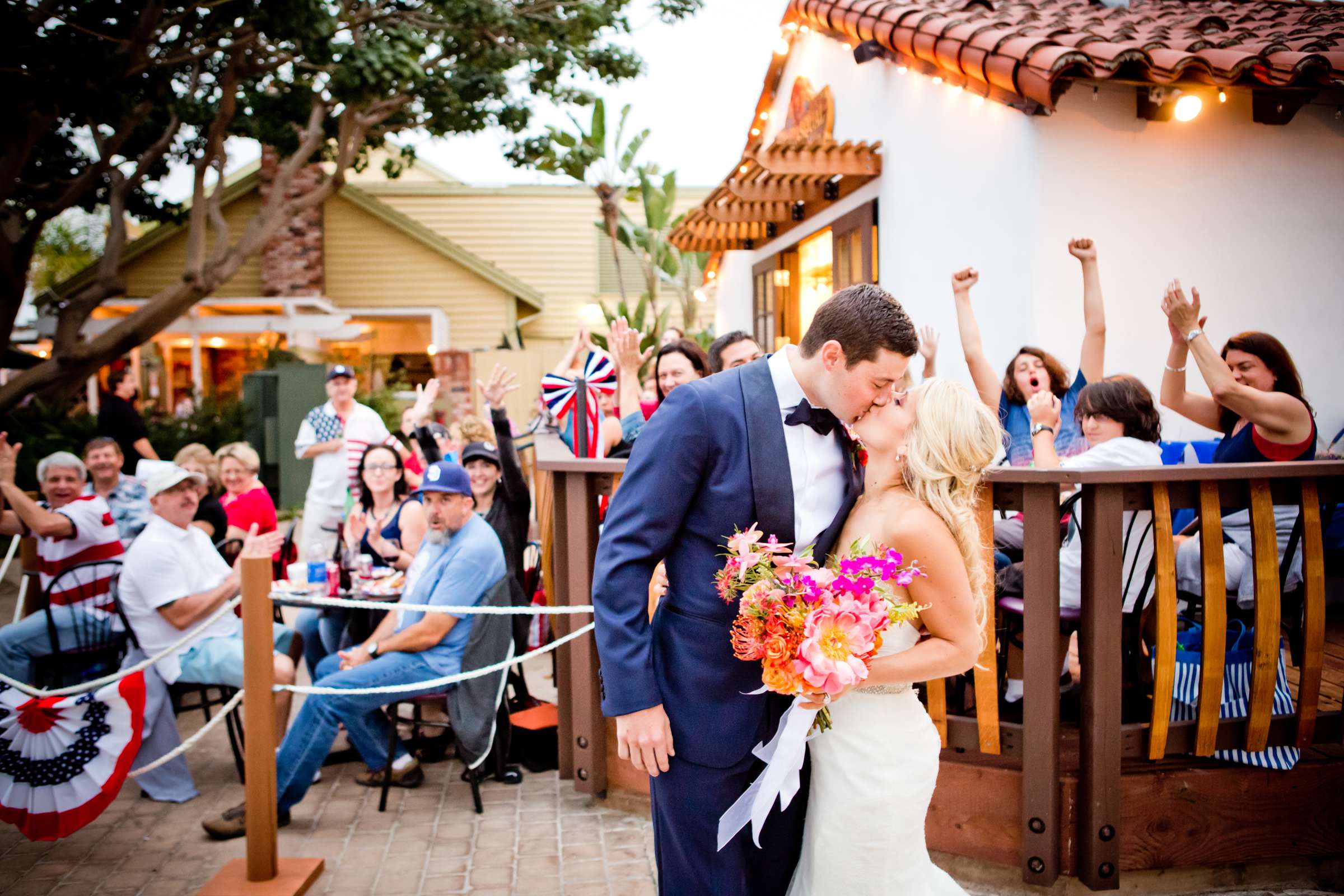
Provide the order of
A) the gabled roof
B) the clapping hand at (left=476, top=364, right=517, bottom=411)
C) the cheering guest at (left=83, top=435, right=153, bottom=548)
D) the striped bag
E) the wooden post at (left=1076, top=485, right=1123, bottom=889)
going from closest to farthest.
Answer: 1. the wooden post at (left=1076, top=485, right=1123, bottom=889)
2. the striped bag
3. the clapping hand at (left=476, top=364, right=517, bottom=411)
4. the cheering guest at (left=83, top=435, right=153, bottom=548)
5. the gabled roof

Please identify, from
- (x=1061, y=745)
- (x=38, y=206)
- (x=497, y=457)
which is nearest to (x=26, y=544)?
(x=497, y=457)

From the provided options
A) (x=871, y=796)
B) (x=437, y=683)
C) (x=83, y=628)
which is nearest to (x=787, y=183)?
(x=437, y=683)

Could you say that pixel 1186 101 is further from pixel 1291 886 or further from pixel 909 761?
pixel 909 761

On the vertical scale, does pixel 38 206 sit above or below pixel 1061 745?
above

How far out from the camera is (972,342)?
196 inches

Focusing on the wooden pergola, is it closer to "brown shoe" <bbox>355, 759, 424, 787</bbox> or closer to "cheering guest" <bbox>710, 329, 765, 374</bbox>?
"cheering guest" <bbox>710, 329, 765, 374</bbox>

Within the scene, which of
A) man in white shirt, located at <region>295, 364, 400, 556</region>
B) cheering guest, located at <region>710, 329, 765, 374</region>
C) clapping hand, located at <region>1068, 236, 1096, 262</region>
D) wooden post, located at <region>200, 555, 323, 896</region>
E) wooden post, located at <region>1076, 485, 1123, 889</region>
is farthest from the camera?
man in white shirt, located at <region>295, 364, 400, 556</region>

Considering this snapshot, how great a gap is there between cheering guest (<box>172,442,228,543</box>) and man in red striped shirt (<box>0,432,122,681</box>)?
0.46 meters

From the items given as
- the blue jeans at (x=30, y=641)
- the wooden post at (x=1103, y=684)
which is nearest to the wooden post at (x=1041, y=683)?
the wooden post at (x=1103, y=684)

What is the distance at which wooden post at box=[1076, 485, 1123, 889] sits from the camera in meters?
3.33

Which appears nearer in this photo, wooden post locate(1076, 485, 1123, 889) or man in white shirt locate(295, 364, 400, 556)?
wooden post locate(1076, 485, 1123, 889)

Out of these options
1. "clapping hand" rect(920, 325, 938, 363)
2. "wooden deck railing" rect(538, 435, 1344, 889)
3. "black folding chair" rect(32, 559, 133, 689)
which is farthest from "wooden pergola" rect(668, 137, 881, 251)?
"black folding chair" rect(32, 559, 133, 689)

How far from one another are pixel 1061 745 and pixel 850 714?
1.75 meters

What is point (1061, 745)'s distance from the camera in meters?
3.75
